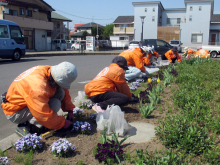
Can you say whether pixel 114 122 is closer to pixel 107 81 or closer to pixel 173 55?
pixel 107 81

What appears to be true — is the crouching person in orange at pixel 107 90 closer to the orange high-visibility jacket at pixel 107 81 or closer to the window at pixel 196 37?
the orange high-visibility jacket at pixel 107 81

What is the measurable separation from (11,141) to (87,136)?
100 cm

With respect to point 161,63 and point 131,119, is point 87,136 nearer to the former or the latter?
point 131,119

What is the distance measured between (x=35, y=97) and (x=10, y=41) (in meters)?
13.0

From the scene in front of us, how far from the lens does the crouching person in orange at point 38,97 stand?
8.70 ft

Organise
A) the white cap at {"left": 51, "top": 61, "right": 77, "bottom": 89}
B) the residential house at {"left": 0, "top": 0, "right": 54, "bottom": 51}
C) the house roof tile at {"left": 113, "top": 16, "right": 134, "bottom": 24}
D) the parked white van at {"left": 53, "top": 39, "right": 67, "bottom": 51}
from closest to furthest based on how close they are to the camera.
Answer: the white cap at {"left": 51, "top": 61, "right": 77, "bottom": 89}, the residential house at {"left": 0, "top": 0, "right": 54, "bottom": 51}, the parked white van at {"left": 53, "top": 39, "right": 67, "bottom": 51}, the house roof tile at {"left": 113, "top": 16, "right": 134, "bottom": 24}

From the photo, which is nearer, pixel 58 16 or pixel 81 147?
pixel 81 147

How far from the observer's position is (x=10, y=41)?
1409cm

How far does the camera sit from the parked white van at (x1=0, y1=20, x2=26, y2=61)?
1367 centimetres

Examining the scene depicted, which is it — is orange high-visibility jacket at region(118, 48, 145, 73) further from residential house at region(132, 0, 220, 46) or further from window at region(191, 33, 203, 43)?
window at region(191, 33, 203, 43)

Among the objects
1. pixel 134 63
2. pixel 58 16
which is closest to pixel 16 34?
pixel 134 63

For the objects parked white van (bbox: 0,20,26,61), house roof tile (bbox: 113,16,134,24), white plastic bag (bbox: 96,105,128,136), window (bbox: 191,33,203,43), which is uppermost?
house roof tile (bbox: 113,16,134,24)


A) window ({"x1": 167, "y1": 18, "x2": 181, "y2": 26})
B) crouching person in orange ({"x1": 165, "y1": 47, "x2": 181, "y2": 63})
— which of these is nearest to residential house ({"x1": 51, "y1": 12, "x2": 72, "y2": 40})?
window ({"x1": 167, "y1": 18, "x2": 181, "y2": 26})

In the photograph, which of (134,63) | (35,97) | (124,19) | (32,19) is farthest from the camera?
(124,19)
